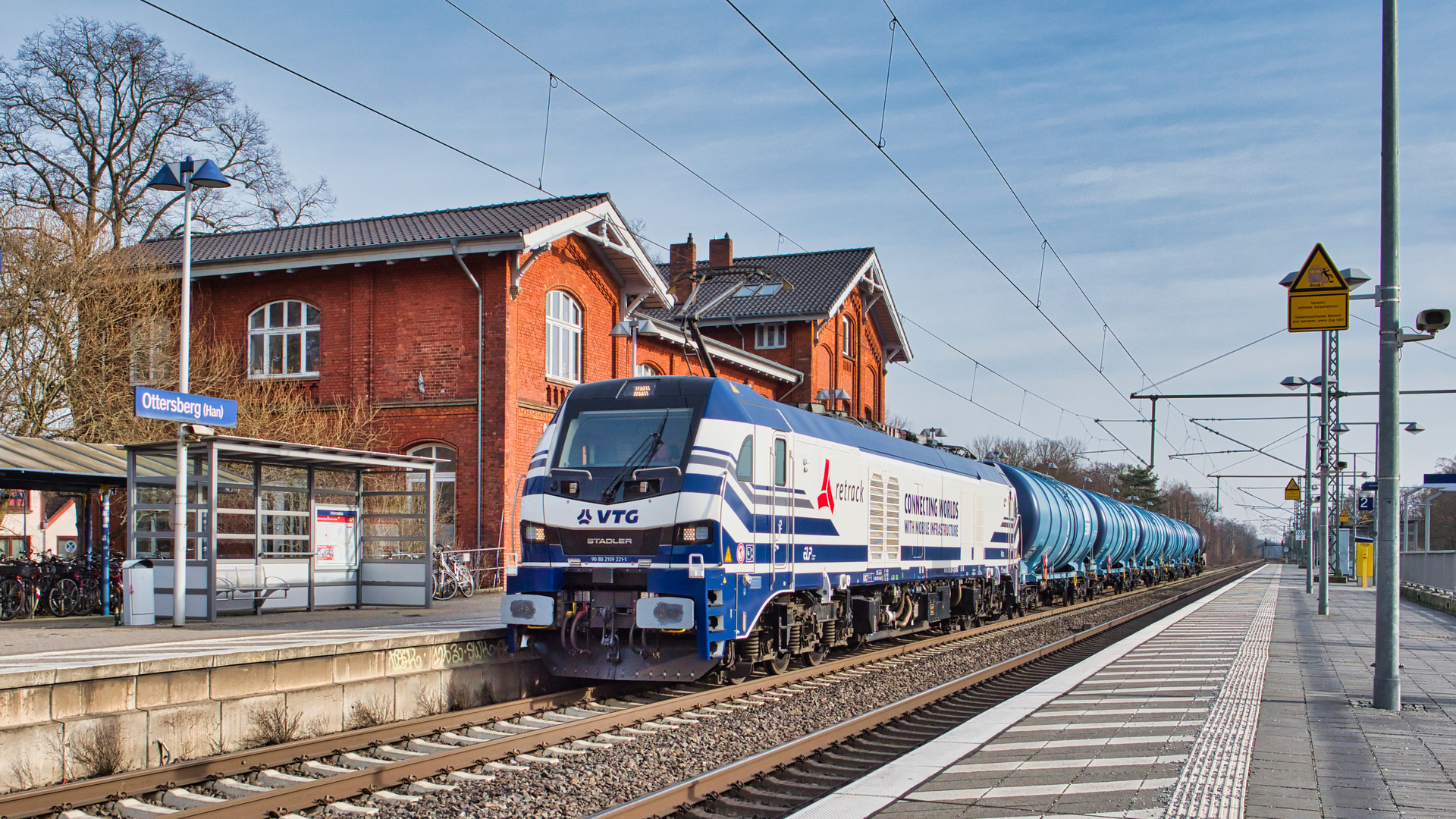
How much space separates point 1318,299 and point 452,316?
16.4 m

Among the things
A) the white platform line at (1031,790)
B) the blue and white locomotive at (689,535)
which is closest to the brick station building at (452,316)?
the blue and white locomotive at (689,535)

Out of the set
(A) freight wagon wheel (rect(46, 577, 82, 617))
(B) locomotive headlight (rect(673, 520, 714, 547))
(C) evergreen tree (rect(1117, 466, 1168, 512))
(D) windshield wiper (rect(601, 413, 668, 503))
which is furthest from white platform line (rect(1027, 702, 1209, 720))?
(C) evergreen tree (rect(1117, 466, 1168, 512))

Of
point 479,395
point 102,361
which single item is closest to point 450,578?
point 479,395

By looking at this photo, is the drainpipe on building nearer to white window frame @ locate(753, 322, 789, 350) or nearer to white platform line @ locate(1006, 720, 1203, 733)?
white platform line @ locate(1006, 720, 1203, 733)

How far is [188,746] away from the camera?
29.5ft

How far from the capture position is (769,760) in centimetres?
856

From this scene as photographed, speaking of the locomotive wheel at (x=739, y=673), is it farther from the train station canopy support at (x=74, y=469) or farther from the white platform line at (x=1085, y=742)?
the train station canopy support at (x=74, y=469)

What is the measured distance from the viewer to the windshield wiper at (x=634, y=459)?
11.7 m

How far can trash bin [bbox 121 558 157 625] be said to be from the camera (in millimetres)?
13320

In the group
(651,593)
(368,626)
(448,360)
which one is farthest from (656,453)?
(448,360)

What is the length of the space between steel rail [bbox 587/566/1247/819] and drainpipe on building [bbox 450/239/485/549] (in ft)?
38.3

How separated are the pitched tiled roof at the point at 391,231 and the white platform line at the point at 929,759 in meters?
14.2

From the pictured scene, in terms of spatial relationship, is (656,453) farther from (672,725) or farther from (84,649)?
(84,649)

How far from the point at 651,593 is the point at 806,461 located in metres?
2.71
